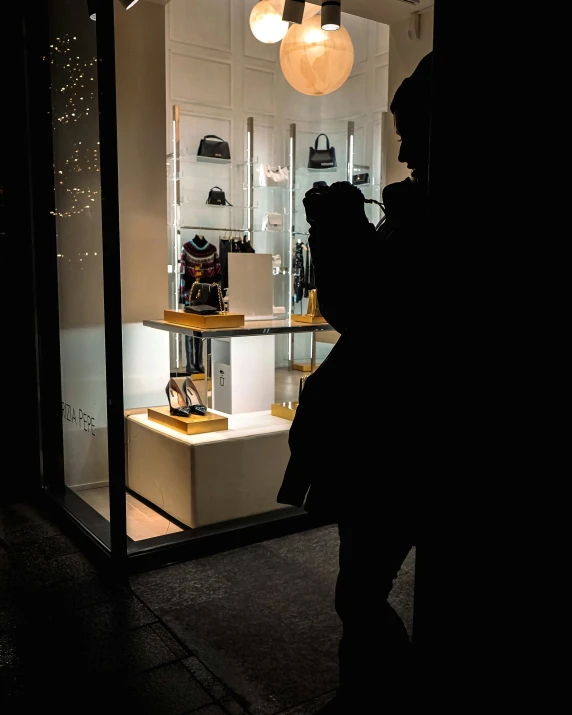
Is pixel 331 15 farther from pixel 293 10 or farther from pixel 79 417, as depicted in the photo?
pixel 79 417

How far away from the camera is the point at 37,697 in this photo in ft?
5.96

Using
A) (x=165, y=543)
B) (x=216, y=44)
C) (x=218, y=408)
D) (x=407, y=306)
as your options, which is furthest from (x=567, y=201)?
(x=216, y=44)

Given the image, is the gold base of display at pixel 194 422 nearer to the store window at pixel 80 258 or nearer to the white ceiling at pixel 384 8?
the store window at pixel 80 258

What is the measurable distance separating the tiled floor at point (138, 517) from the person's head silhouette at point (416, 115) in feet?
6.73

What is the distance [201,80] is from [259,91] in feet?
2.32

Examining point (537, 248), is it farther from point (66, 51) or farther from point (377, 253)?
point (66, 51)

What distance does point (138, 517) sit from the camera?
3061mm

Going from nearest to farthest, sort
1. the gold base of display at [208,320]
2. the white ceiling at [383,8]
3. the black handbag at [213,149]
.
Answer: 1. the gold base of display at [208,320]
2. the white ceiling at [383,8]
3. the black handbag at [213,149]

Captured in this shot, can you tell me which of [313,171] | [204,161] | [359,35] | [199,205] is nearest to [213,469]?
[313,171]

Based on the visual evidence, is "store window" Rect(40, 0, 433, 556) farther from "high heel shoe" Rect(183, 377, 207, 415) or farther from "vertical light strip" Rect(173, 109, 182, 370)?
"vertical light strip" Rect(173, 109, 182, 370)

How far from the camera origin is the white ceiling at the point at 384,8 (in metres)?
3.51

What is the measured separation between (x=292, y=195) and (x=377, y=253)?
5.20 metres

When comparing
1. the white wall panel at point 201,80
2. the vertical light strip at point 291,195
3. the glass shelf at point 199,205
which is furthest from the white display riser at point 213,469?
the white wall panel at point 201,80

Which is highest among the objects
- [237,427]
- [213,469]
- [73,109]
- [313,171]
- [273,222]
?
[313,171]
